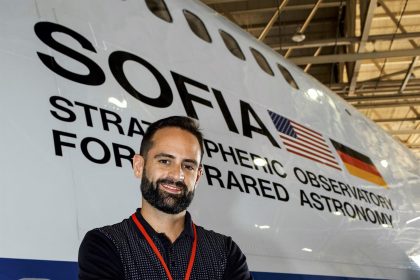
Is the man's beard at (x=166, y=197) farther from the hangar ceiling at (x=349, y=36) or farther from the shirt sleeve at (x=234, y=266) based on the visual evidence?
the hangar ceiling at (x=349, y=36)

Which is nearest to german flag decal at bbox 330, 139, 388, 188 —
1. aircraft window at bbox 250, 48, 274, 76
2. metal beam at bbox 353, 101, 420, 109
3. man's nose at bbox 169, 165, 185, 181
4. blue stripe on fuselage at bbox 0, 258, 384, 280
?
aircraft window at bbox 250, 48, 274, 76

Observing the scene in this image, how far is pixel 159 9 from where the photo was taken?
4.79 m

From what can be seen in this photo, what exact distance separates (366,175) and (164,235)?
5003 mm

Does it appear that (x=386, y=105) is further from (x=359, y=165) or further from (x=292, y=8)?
(x=359, y=165)

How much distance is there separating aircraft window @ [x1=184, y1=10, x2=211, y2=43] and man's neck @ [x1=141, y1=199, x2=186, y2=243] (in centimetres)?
313

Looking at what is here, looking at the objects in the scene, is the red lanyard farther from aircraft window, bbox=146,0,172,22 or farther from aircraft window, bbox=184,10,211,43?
aircraft window, bbox=184,10,211,43

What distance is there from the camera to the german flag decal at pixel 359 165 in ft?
20.9

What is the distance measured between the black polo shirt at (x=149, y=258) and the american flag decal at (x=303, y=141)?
3.15 meters

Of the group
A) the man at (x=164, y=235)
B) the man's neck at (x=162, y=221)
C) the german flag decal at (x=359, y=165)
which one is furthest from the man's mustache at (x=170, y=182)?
the german flag decal at (x=359, y=165)

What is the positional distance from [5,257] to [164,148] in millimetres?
1015

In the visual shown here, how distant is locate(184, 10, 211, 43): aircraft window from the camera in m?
5.09

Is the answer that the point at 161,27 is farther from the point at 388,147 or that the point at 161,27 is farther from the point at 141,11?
the point at 388,147

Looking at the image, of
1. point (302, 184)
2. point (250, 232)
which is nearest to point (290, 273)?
point (250, 232)

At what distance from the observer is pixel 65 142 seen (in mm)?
3111
